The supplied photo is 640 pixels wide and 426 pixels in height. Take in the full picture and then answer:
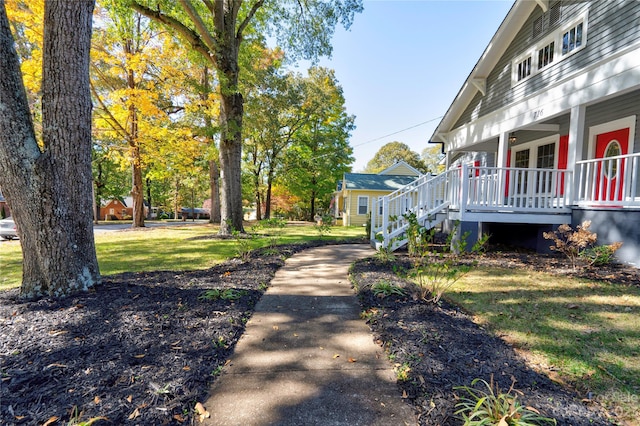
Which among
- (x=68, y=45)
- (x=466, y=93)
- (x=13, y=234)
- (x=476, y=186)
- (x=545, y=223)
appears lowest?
(x=13, y=234)

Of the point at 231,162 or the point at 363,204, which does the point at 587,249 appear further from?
the point at 363,204

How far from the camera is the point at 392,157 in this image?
48500mm

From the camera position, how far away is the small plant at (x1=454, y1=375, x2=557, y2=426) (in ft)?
5.14

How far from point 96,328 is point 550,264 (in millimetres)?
7132

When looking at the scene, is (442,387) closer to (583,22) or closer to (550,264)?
(550,264)

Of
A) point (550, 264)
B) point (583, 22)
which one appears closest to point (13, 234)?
point (550, 264)

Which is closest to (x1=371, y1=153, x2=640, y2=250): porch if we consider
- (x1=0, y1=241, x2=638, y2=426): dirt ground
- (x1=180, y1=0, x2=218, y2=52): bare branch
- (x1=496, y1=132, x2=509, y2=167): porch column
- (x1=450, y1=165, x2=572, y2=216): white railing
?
(x1=450, y1=165, x2=572, y2=216): white railing

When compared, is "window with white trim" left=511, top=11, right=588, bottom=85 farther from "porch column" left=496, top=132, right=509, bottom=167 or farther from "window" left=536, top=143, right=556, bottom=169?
"window" left=536, top=143, right=556, bottom=169

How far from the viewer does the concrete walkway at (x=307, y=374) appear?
1.78m

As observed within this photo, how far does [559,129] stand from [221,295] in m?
9.89

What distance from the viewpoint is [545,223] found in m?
6.65

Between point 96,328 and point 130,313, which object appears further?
point 130,313

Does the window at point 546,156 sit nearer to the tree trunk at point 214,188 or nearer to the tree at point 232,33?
the tree at point 232,33

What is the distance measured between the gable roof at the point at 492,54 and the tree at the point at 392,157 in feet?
112
